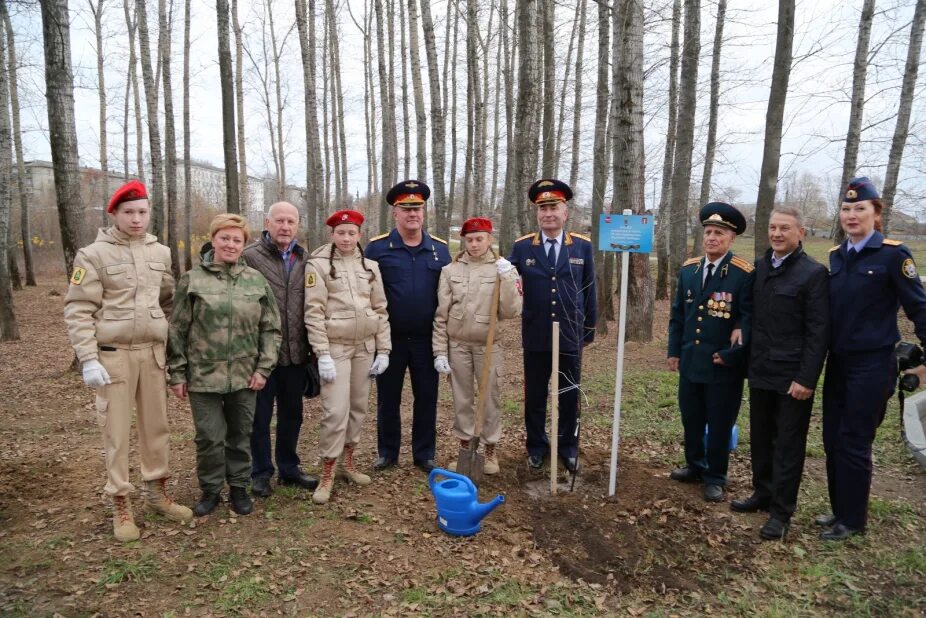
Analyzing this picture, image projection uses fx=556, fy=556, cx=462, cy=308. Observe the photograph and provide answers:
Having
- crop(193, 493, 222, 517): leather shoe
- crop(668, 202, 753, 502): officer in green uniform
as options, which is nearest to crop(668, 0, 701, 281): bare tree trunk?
crop(668, 202, 753, 502): officer in green uniform

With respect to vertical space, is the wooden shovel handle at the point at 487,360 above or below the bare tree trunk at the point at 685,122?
below

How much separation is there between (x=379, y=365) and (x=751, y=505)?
9.95 ft

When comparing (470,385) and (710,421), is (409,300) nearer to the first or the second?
(470,385)

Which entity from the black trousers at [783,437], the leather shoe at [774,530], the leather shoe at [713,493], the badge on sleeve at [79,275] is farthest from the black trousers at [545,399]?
the badge on sleeve at [79,275]

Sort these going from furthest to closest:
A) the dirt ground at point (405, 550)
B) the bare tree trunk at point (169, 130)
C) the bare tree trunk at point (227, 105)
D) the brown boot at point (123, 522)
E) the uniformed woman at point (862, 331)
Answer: the bare tree trunk at point (169, 130) < the bare tree trunk at point (227, 105) < the brown boot at point (123, 522) < the uniformed woman at point (862, 331) < the dirt ground at point (405, 550)

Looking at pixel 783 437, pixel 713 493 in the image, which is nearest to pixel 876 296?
pixel 783 437

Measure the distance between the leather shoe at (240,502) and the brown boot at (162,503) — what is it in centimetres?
29

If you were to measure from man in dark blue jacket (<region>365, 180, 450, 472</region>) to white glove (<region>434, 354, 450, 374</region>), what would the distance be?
0.21 m

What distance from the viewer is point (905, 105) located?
10.9m

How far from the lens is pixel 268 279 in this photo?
429cm

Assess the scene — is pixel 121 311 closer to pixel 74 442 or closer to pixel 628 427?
pixel 74 442

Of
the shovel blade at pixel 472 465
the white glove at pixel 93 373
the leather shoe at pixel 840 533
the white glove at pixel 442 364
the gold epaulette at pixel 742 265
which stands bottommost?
the leather shoe at pixel 840 533

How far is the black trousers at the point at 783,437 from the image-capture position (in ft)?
12.6

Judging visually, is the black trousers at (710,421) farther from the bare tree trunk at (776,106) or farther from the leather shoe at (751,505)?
the bare tree trunk at (776,106)
